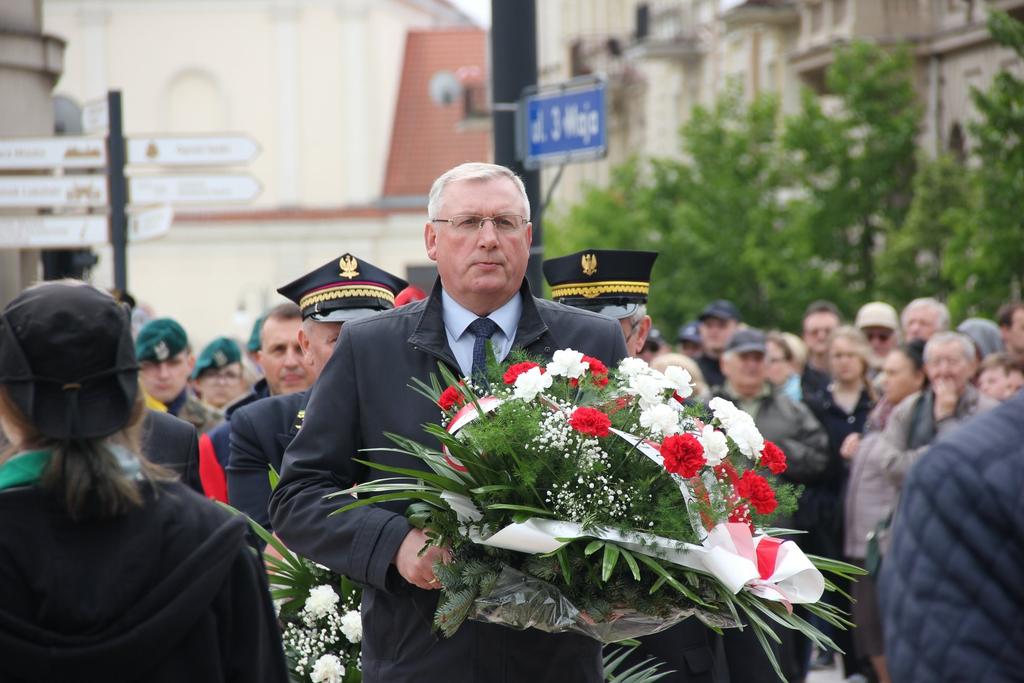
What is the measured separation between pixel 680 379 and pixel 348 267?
2302 millimetres

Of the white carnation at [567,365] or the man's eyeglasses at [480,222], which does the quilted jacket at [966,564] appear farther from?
the man's eyeglasses at [480,222]

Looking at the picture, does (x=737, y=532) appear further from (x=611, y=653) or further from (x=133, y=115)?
(x=133, y=115)

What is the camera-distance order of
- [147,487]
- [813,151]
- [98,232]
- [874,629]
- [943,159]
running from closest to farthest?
[147,487]
[874,629]
[98,232]
[943,159]
[813,151]

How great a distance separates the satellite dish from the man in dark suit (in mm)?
51933

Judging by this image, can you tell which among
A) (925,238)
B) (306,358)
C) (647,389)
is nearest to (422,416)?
(647,389)

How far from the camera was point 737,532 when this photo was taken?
410 centimetres

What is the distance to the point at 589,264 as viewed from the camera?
6555 millimetres

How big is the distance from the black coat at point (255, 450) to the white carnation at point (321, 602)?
2.51 feet

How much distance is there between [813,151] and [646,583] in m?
21.3

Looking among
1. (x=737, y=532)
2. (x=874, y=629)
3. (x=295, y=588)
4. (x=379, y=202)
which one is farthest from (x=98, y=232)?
(x=379, y=202)

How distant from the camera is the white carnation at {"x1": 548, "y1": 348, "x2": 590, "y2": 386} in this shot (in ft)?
13.7

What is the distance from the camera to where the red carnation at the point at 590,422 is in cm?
393

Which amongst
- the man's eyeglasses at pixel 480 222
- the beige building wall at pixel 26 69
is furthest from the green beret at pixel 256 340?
the beige building wall at pixel 26 69

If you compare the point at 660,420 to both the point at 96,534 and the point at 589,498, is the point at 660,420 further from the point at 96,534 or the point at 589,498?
the point at 96,534
